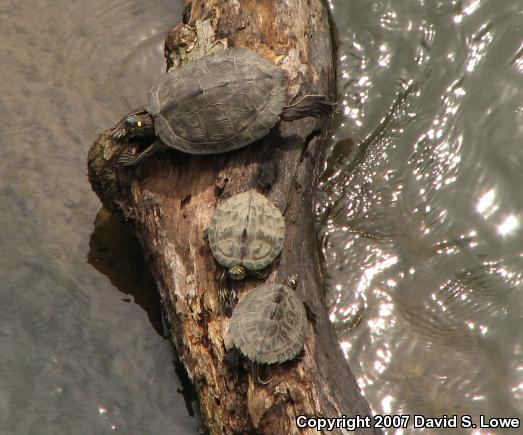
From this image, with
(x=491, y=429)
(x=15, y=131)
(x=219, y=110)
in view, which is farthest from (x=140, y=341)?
(x=491, y=429)

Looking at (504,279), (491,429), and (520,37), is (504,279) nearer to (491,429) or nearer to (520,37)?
(491,429)

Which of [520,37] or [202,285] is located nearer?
[202,285]

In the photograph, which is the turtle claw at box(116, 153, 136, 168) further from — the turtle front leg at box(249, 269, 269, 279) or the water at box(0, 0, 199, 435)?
the turtle front leg at box(249, 269, 269, 279)

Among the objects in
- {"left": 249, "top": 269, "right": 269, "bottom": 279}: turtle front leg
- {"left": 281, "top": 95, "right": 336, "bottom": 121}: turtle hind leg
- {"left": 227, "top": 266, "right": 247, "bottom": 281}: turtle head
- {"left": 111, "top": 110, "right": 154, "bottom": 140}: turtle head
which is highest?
{"left": 281, "top": 95, "right": 336, "bottom": 121}: turtle hind leg

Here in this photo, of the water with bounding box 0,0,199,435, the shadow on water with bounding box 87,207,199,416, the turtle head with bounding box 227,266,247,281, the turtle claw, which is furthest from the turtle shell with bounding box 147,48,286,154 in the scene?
the water with bounding box 0,0,199,435

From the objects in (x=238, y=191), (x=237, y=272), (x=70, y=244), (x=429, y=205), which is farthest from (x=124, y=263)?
(x=429, y=205)

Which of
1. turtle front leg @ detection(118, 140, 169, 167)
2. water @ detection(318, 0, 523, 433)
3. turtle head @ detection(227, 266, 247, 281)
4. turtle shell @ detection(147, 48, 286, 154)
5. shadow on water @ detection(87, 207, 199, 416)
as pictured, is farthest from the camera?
shadow on water @ detection(87, 207, 199, 416)

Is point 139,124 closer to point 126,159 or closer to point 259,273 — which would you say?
point 126,159
